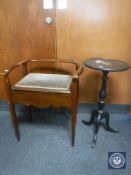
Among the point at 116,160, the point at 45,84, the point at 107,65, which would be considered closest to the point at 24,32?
the point at 45,84

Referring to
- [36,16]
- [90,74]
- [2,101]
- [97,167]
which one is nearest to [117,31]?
[90,74]

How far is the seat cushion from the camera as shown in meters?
1.39

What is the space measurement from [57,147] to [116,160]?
19.3 inches

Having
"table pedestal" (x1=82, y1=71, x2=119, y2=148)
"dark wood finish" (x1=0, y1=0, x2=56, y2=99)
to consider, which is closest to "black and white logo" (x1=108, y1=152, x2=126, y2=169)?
"table pedestal" (x1=82, y1=71, x2=119, y2=148)

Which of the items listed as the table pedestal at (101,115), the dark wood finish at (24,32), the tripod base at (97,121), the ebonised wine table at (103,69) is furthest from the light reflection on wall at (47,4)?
the tripod base at (97,121)

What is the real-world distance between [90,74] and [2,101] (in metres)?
1.04

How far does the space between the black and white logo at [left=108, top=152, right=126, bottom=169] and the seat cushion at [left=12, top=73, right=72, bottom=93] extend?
0.60 m

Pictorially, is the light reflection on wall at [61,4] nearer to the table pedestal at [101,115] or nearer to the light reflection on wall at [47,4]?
the light reflection on wall at [47,4]

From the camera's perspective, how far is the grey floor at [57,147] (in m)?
1.34

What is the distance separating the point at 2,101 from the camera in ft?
6.78

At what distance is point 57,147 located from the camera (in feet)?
5.09

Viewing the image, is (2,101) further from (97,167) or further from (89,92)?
(97,167)

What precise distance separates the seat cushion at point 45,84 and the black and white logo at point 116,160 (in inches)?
23.8

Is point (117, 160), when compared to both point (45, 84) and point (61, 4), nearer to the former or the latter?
point (45, 84)
